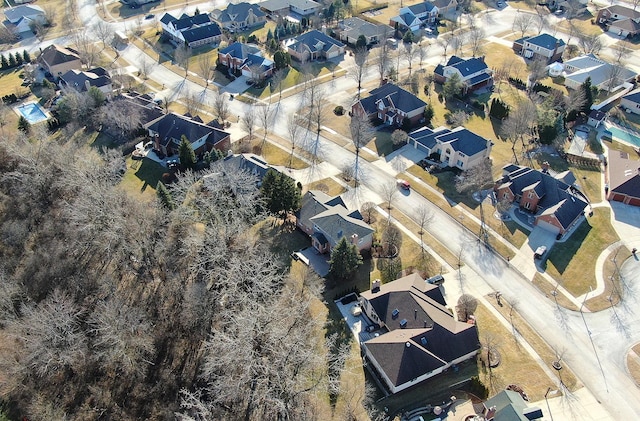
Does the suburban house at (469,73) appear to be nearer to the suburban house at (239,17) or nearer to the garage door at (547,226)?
the garage door at (547,226)

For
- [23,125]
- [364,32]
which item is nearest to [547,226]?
[364,32]

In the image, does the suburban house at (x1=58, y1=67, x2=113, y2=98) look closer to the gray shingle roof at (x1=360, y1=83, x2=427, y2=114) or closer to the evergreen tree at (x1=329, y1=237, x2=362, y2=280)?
the gray shingle roof at (x1=360, y1=83, x2=427, y2=114)

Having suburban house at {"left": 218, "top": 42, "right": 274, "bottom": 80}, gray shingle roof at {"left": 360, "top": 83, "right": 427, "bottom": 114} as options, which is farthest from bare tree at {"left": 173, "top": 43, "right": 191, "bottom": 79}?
gray shingle roof at {"left": 360, "top": 83, "right": 427, "bottom": 114}

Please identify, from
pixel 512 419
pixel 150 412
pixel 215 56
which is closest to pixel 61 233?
pixel 150 412

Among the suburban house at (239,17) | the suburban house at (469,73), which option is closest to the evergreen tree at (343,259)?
the suburban house at (469,73)

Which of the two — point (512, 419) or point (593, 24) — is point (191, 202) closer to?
point (512, 419)

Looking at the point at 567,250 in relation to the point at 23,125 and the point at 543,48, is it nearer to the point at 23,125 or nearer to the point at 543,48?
→ the point at 543,48
